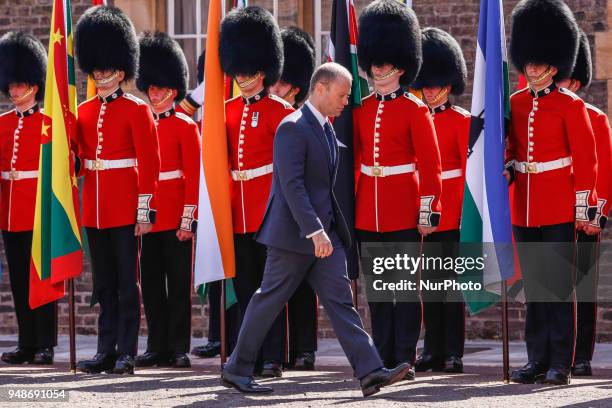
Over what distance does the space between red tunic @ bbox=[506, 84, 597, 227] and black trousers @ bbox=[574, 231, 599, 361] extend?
380mm

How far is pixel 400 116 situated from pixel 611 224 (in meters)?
2.83

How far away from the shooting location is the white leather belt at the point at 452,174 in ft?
27.7

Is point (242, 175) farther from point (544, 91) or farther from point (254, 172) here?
point (544, 91)

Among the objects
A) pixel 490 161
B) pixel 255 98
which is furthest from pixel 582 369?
pixel 255 98

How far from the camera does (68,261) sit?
815 cm

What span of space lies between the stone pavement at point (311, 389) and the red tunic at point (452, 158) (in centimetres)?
87

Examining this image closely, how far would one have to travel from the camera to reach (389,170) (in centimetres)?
774

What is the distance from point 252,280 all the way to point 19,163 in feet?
5.86

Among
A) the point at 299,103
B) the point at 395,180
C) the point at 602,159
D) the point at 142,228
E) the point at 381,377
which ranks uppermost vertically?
the point at 299,103

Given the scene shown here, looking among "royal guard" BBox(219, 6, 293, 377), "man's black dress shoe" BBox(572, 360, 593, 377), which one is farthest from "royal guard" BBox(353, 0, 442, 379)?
"man's black dress shoe" BBox(572, 360, 593, 377)

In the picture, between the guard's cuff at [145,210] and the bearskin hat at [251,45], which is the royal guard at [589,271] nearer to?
the bearskin hat at [251,45]

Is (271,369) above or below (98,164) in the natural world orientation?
below

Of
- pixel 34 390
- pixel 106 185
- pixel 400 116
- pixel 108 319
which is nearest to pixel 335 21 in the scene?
pixel 400 116

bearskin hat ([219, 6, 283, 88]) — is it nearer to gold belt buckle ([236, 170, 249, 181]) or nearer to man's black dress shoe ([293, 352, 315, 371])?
gold belt buckle ([236, 170, 249, 181])
